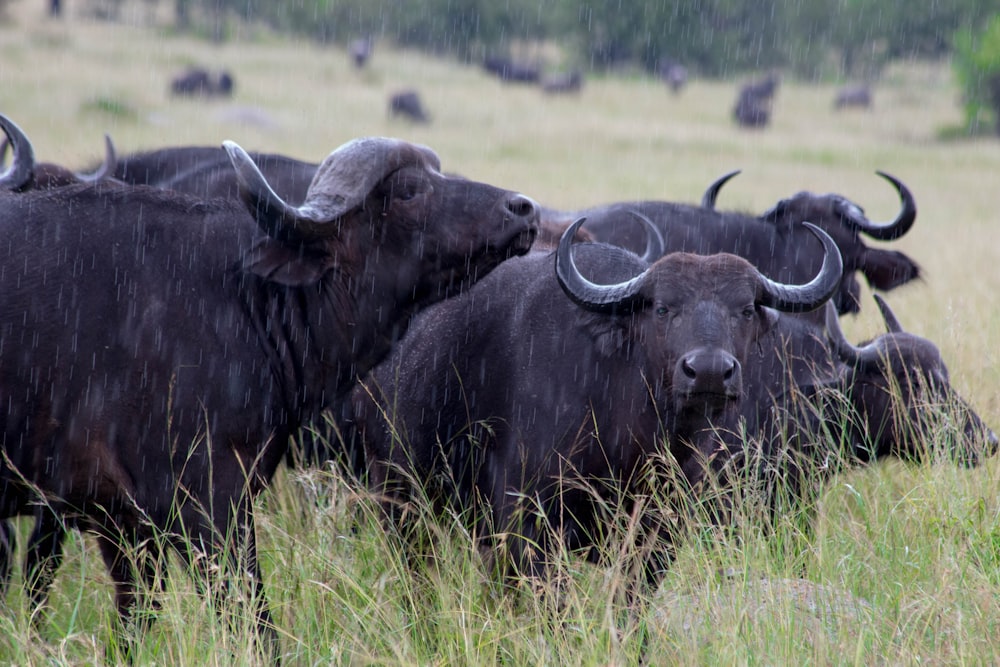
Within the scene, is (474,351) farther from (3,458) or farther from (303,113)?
(303,113)

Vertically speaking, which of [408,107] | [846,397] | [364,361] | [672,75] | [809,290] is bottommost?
[408,107]

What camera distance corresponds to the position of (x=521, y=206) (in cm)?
456

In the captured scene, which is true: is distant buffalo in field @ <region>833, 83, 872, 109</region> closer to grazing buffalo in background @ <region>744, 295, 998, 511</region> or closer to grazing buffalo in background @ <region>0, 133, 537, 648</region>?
grazing buffalo in background @ <region>744, 295, 998, 511</region>

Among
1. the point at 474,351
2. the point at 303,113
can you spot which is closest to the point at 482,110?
the point at 303,113

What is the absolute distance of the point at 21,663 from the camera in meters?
3.78

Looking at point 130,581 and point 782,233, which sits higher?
point 782,233

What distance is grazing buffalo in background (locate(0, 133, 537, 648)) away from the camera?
13.2 ft

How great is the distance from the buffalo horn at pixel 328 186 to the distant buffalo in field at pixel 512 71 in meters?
45.9

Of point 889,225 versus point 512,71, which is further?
point 512,71

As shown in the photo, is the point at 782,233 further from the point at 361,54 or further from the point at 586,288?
the point at 361,54

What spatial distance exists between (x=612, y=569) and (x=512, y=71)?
48336 millimetres

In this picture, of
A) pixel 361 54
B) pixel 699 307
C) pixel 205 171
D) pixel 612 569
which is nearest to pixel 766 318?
pixel 699 307

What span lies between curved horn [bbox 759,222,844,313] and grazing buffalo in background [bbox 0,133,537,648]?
107 cm

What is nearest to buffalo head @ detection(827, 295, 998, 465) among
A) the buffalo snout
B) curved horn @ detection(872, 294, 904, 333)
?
curved horn @ detection(872, 294, 904, 333)
